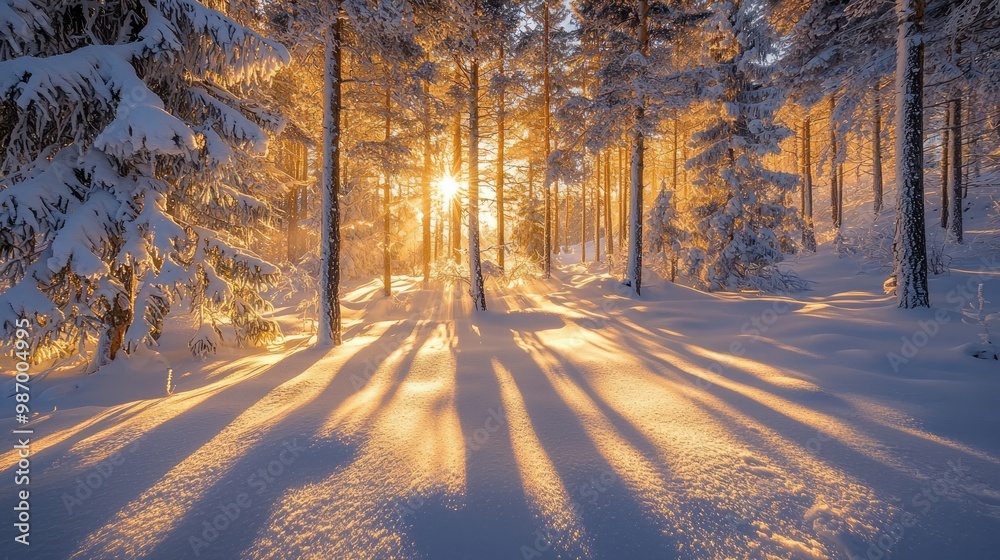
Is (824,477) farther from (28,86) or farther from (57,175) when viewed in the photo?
(57,175)

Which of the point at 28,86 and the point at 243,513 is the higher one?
the point at 28,86

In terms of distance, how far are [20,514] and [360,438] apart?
1.88 meters

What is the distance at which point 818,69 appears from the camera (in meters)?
12.0

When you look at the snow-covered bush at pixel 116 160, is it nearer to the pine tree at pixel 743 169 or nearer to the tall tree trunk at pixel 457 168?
the tall tree trunk at pixel 457 168

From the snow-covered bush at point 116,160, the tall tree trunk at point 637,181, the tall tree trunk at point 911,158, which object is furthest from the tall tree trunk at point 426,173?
the tall tree trunk at point 911,158

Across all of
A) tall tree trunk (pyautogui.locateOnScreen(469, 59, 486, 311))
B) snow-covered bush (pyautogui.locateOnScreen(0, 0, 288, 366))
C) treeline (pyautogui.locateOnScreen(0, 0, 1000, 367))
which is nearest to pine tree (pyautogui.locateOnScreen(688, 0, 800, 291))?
treeline (pyautogui.locateOnScreen(0, 0, 1000, 367))

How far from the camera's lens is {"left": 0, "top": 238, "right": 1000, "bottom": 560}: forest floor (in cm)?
189

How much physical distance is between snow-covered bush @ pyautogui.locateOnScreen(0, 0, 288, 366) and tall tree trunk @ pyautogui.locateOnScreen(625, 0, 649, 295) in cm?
1018

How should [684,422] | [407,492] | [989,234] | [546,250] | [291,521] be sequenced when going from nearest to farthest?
1. [291,521]
2. [407,492]
3. [684,422]
4. [989,234]
5. [546,250]

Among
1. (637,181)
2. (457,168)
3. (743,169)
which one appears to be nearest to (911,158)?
(743,169)

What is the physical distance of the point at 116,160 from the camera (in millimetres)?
4992

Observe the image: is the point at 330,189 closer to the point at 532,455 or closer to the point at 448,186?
the point at 448,186

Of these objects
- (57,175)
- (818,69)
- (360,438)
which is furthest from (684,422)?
(818,69)

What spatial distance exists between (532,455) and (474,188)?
28.1 ft
